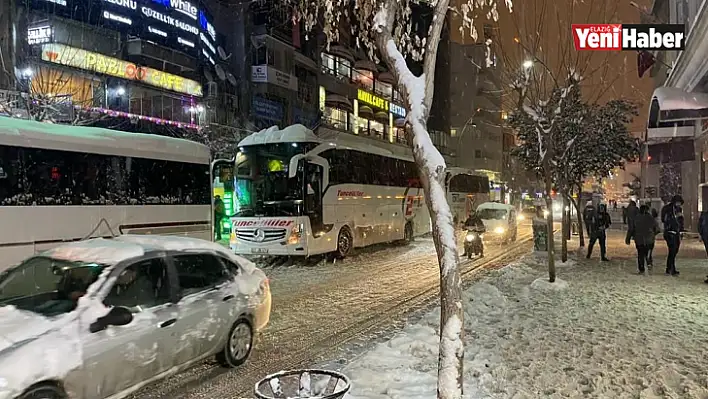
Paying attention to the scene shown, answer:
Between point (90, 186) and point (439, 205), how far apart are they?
31.8ft

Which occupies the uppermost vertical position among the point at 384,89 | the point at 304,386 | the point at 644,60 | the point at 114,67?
the point at 384,89

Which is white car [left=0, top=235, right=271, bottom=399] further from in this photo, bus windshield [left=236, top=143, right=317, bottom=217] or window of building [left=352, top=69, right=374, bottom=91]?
window of building [left=352, top=69, right=374, bottom=91]

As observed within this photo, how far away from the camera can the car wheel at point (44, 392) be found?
4.25 m

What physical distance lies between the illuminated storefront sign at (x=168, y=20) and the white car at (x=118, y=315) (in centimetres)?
2756

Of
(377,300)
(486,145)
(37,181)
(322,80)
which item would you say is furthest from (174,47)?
(486,145)

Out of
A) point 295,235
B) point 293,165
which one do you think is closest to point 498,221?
point 295,235

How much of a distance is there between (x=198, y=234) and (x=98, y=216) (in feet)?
11.1

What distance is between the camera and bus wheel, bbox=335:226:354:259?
18.6 m

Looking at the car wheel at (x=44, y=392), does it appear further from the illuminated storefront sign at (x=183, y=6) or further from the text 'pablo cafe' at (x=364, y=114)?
the text 'pablo cafe' at (x=364, y=114)

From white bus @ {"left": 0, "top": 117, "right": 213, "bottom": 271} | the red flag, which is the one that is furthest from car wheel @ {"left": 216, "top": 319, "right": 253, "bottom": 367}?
the red flag

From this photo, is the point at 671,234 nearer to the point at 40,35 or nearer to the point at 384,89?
the point at 40,35

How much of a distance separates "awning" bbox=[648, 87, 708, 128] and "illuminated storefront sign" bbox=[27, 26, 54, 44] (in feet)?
80.0

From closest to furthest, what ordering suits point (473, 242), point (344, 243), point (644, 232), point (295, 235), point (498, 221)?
point (644, 232) → point (295, 235) → point (473, 242) → point (344, 243) → point (498, 221)

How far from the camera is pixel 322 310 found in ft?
34.2
